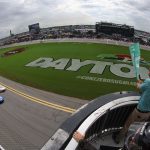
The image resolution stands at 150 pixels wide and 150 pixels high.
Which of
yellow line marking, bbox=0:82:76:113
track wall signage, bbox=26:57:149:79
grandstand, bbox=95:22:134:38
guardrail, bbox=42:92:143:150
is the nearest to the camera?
guardrail, bbox=42:92:143:150

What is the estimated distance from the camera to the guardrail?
172 inches

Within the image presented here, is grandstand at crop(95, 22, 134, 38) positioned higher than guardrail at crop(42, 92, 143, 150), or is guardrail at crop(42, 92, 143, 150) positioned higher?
guardrail at crop(42, 92, 143, 150)

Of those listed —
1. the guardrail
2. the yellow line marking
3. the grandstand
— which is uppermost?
the guardrail

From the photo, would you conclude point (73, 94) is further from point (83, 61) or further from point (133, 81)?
point (83, 61)

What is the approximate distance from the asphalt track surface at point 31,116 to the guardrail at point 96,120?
5.18 meters

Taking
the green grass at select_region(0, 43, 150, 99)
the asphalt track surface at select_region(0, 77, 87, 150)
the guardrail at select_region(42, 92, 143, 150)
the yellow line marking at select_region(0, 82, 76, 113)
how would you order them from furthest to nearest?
the green grass at select_region(0, 43, 150, 99) → the yellow line marking at select_region(0, 82, 76, 113) → the asphalt track surface at select_region(0, 77, 87, 150) → the guardrail at select_region(42, 92, 143, 150)

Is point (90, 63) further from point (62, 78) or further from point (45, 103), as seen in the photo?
point (45, 103)

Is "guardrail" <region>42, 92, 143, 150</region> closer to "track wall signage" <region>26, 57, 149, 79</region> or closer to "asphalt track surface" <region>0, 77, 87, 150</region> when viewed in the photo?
"asphalt track surface" <region>0, 77, 87, 150</region>

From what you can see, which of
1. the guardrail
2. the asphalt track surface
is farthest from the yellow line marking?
the guardrail

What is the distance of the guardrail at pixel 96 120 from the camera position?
172 inches

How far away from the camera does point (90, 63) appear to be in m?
27.3

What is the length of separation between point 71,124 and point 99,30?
174ft

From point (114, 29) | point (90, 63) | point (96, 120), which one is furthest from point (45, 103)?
point (114, 29)

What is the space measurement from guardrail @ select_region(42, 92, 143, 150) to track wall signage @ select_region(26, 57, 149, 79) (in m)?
16.6
